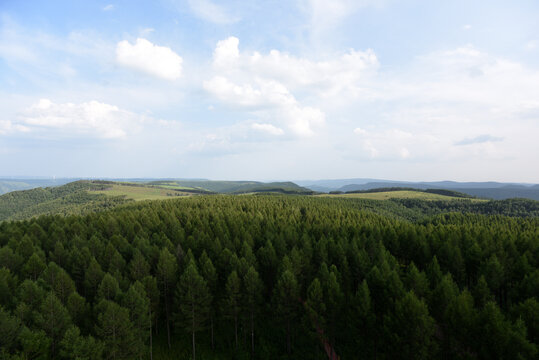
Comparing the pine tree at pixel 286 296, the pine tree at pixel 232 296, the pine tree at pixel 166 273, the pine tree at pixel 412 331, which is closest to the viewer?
the pine tree at pixel 412 331

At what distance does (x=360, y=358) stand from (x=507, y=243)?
5020 centimetres

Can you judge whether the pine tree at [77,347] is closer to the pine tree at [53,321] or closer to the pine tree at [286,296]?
the pine tree at [53,321]

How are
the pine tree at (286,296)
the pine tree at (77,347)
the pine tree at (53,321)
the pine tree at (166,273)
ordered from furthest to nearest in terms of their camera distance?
the pine tree at (166,273), the pine tree at (286,296), the pine tree at (53,321), the pine tree at (77,347)

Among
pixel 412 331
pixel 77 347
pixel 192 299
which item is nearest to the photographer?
pixel 77 347

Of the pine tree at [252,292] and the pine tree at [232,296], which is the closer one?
the pine tree at [232,296]

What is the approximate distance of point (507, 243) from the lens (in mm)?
62062

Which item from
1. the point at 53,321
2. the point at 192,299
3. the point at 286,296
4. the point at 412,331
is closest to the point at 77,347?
the point at 53,321

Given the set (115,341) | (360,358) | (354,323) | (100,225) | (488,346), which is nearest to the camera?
(488,346)

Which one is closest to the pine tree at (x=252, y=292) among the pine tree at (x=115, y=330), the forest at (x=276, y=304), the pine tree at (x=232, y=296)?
the forest at (x=276, y=304)

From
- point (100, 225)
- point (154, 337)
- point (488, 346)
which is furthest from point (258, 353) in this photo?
point (100, 225)

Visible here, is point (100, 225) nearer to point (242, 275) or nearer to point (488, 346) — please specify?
point (242, 275)

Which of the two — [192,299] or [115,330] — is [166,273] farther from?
[115,330]

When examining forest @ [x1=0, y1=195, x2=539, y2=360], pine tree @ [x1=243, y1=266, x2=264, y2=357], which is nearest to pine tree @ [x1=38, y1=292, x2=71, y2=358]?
forest @ [x1=0, y1=195, x2=539, y2=360]

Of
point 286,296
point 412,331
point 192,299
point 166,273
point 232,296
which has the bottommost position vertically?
point 232,296
